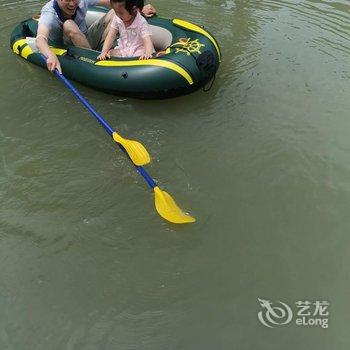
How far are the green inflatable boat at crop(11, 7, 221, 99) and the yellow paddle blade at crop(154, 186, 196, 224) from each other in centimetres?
125

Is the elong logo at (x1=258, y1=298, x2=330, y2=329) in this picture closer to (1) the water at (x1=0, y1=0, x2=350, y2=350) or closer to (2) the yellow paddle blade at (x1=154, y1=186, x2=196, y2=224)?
(1) the water at (x1=0, y1=0, x2=350, y2=350)

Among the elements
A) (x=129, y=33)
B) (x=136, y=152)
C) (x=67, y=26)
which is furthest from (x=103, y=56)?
(x=136, y=152)

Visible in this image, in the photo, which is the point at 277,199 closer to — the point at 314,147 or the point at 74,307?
the point at 314,147

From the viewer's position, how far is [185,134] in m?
3.36

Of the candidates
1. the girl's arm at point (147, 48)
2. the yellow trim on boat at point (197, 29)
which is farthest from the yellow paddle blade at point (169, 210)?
the yellow trim on boat at point (197, 29)

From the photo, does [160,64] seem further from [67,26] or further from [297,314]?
[297,314]

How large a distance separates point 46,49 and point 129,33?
0.73 metres

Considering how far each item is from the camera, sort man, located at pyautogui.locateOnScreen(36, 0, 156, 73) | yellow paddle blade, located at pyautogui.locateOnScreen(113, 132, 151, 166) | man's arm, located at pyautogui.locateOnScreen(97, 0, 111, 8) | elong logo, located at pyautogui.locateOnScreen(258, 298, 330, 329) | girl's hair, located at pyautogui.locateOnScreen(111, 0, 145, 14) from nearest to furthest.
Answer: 1. elong logo, located at pyautogui.locateOnScreen(258, 298, 330, 329)
2. yellow paddle blade, located at pyautogui.locateOnScreen(113, 132, 151, 166)
3. girl's hair, located at pyautogui.locateOnScreen(111, 0, 145, 14)
4. man, located at pyautogui.locateOnScreen(36, 0, 156, 73)
5. man's arm, located at pyautogui.locateOnScreen(97, 0, 111, 8)

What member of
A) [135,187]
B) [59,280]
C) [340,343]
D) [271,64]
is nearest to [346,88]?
[271,64]

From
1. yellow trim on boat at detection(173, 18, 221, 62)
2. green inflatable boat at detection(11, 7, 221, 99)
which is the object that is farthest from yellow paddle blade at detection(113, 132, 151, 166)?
yellow trim on boat at detection(173, 18, 221, 62)

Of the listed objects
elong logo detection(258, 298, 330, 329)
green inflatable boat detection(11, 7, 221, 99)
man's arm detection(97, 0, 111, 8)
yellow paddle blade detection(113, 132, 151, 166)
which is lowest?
elong logo detection(258, 298, 330, 329)

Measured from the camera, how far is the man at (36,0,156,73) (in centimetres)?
353

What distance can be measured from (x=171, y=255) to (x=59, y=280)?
637mm

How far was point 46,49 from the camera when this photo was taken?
349cm
